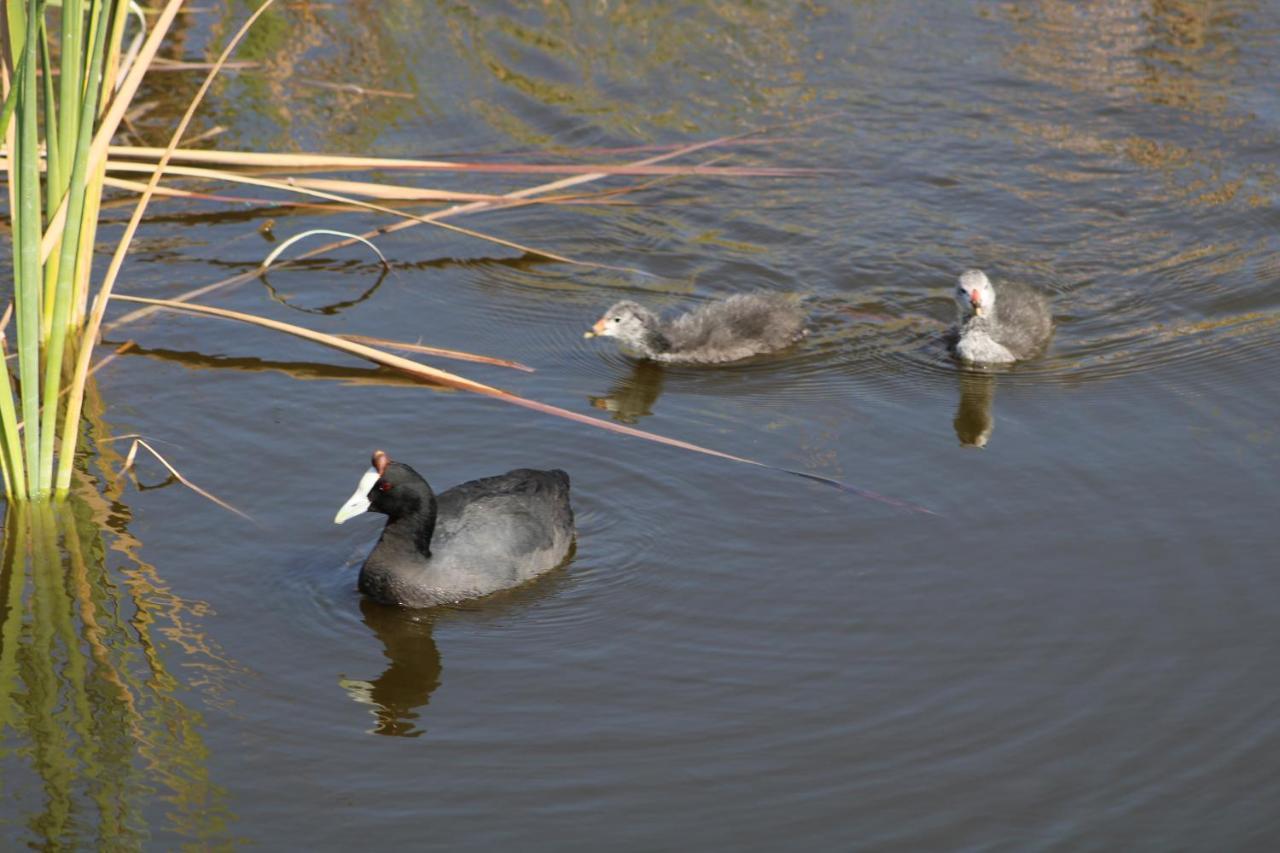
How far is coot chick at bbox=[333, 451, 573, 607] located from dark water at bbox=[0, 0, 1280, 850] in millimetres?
129

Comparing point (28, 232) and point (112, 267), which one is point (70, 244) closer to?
point (28, 232)

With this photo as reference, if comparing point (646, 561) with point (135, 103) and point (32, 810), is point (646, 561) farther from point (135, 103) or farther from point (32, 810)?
point (135, 103)

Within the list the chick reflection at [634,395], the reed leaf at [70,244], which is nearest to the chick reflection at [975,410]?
the chick reflection at [634,395]

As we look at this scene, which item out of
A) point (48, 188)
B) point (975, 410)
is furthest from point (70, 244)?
point (975, 410)

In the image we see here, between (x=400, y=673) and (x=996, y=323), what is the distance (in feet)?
13.7

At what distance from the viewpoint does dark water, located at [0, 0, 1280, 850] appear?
5199mm

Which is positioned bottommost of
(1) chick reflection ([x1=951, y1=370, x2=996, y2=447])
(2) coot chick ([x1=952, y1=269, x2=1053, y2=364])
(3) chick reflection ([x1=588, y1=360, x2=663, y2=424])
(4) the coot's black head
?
(3) chick reflection ([x1=588, y1=360, x2=663, y2=424])

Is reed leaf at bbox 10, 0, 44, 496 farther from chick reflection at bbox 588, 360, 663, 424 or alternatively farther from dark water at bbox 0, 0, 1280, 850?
chick reflection at bbox 588, 360, 663, 424

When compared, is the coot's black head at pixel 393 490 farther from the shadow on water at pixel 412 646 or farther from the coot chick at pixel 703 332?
the coot chick at pixel 703 332

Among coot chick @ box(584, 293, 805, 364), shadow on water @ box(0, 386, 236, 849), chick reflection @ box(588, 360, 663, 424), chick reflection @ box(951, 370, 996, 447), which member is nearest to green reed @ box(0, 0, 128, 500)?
shadow on water @ box(0, 386, 236, 849)

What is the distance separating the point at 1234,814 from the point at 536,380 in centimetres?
424

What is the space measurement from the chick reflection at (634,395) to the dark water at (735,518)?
0.13 ft

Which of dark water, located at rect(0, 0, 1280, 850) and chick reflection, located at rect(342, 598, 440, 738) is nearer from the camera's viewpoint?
dark water, located at rect(0, 0, 1280, 850)

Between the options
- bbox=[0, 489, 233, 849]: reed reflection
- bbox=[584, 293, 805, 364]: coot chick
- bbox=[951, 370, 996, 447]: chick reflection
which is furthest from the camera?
bbox=[584, 293, 805, 364]: coot chick
